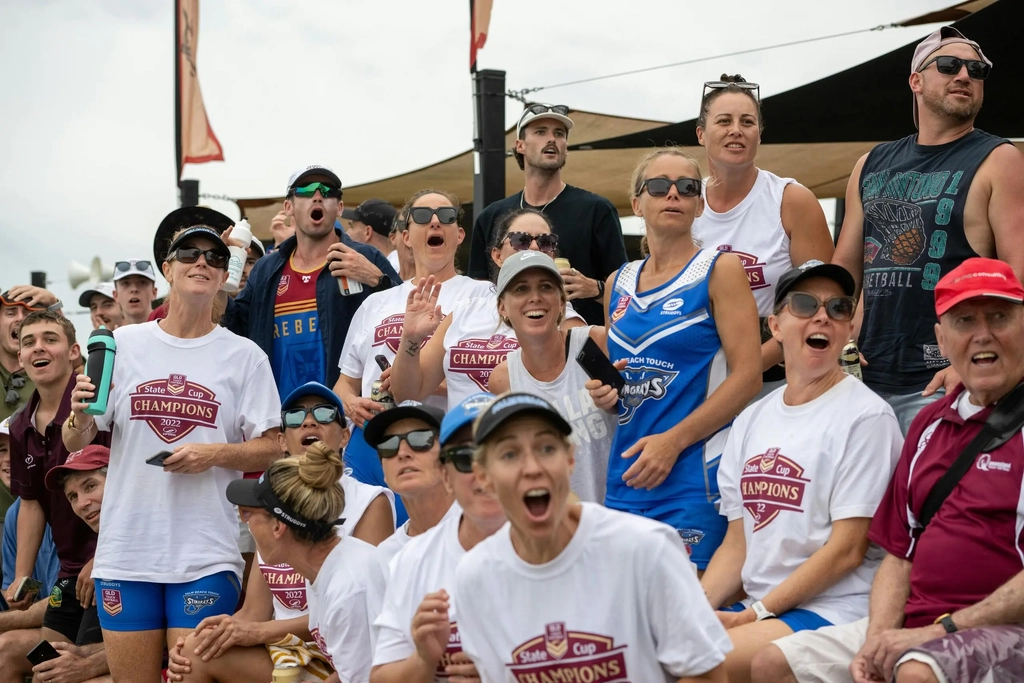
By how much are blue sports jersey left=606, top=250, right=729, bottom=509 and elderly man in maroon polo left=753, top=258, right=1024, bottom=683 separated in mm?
641

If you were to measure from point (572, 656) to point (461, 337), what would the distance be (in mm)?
2054

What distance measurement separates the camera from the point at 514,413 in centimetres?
276

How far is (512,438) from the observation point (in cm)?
278

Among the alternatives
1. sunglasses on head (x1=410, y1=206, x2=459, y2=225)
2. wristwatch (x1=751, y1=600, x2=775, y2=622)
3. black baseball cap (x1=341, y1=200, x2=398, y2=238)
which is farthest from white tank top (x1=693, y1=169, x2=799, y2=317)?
black baseball cap (x1=341, y1=200, x2=398, y2=238)

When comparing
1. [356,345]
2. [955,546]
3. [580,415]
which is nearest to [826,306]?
[955,546]

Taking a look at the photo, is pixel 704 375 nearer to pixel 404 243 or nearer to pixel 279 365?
pixel 404 243

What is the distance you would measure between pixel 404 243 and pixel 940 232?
259 cm

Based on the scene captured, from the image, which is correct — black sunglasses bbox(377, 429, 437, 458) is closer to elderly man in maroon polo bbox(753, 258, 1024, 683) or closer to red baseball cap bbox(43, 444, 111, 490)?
elderly man in maroon polo bbox(753, 258, 1024, 683)

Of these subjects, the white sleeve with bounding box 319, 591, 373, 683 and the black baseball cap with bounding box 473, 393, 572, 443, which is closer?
the black baseball cap with bounding box 473, 393, 572, 443

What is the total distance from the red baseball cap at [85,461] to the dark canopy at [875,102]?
159 inches

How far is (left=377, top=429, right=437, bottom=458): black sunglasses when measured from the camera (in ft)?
13.1

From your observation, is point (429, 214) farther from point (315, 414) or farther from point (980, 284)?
point (980, 284)

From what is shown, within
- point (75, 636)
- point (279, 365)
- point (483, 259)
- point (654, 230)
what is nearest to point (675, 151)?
point (654, 230)

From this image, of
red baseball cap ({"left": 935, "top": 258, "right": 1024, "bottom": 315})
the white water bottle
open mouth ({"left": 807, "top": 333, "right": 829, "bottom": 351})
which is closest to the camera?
red baseball cap ({"left": 935, "top": 258, "right": 1024, "bottom": 315})
